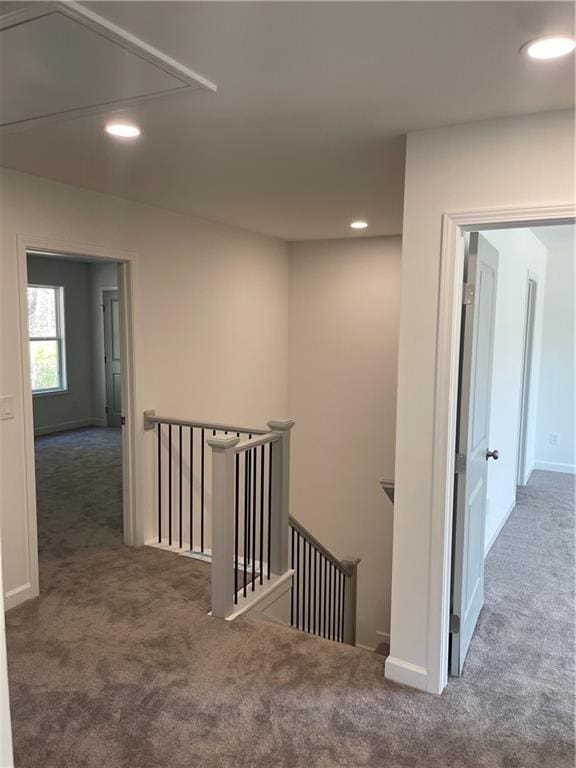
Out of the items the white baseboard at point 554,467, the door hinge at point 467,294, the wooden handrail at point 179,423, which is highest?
the door hinge at point 467,294

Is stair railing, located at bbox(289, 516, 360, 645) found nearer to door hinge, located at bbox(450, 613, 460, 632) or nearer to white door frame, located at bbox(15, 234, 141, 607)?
white door frame, located at bbox(15, 234, 141, 607)

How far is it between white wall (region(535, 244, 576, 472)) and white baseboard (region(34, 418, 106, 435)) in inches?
252

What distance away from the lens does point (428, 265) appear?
2443mm

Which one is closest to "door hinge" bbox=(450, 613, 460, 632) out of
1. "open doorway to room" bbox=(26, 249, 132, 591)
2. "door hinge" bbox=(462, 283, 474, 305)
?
"door hinge" bbox=(462, 283, 474, 305)

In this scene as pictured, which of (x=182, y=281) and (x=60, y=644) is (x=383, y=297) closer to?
(x=182, y=281)

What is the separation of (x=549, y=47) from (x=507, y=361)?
332 cm

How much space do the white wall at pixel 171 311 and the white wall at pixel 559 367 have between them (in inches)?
123

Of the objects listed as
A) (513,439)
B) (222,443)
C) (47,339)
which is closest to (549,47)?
(222,443)

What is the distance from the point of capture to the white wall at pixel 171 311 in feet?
10.6

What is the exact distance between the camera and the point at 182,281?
4.46m

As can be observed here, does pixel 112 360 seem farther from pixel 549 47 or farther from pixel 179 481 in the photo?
pixel 549 47

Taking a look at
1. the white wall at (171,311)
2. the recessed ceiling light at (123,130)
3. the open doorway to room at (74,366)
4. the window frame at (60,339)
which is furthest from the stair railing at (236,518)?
the window frame at (60,339)

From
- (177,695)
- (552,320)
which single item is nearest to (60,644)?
(177,695)

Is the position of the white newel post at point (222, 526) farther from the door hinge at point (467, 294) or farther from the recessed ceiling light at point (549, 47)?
the recessed ceiling light at point (549, 47)
